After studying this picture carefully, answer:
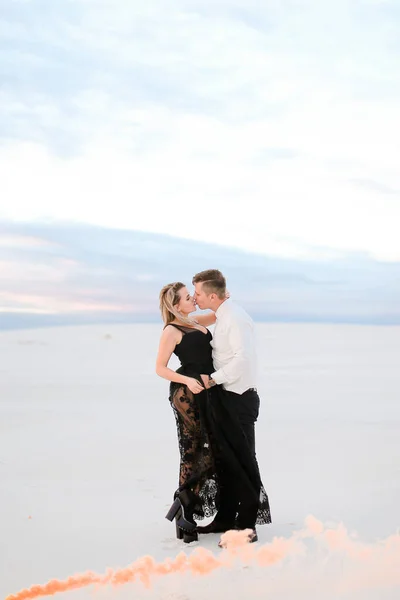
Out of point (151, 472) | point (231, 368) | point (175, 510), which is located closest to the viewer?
point (231, 368)

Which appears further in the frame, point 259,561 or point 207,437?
point 207,437

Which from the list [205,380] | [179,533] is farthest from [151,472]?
[205,380]

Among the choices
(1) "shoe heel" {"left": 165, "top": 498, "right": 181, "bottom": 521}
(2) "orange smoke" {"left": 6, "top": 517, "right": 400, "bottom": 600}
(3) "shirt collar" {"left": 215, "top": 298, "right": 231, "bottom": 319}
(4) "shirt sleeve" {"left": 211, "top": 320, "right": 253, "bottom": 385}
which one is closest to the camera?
(2) "orange smoke" {"left": 6, "top": 517, "right": 400, "bottom": 600}

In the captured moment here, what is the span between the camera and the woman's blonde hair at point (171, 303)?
15.5 ft

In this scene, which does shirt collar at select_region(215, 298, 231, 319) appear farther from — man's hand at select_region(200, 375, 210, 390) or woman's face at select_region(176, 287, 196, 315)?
man's hand at select_region(200, 375, 210, 390)

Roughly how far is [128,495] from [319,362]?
12.7 metres

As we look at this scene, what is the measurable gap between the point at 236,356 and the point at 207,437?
0.59m

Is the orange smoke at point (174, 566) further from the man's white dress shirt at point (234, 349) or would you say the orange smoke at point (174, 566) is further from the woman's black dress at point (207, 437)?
the man's white dress shirt at point (234, 349)

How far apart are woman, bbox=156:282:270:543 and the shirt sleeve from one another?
5.7 inches

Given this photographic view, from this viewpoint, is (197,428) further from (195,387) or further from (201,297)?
(201,297)

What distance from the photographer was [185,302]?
4762 mm

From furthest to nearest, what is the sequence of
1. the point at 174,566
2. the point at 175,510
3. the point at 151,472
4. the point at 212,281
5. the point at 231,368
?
the point at 151,472 → the point at 175,510 → the point at 212,281 → the point at 231,368 → the point at 174,566

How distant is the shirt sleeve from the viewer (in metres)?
4.59

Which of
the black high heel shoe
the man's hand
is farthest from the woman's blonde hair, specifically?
the black high heel shoe
